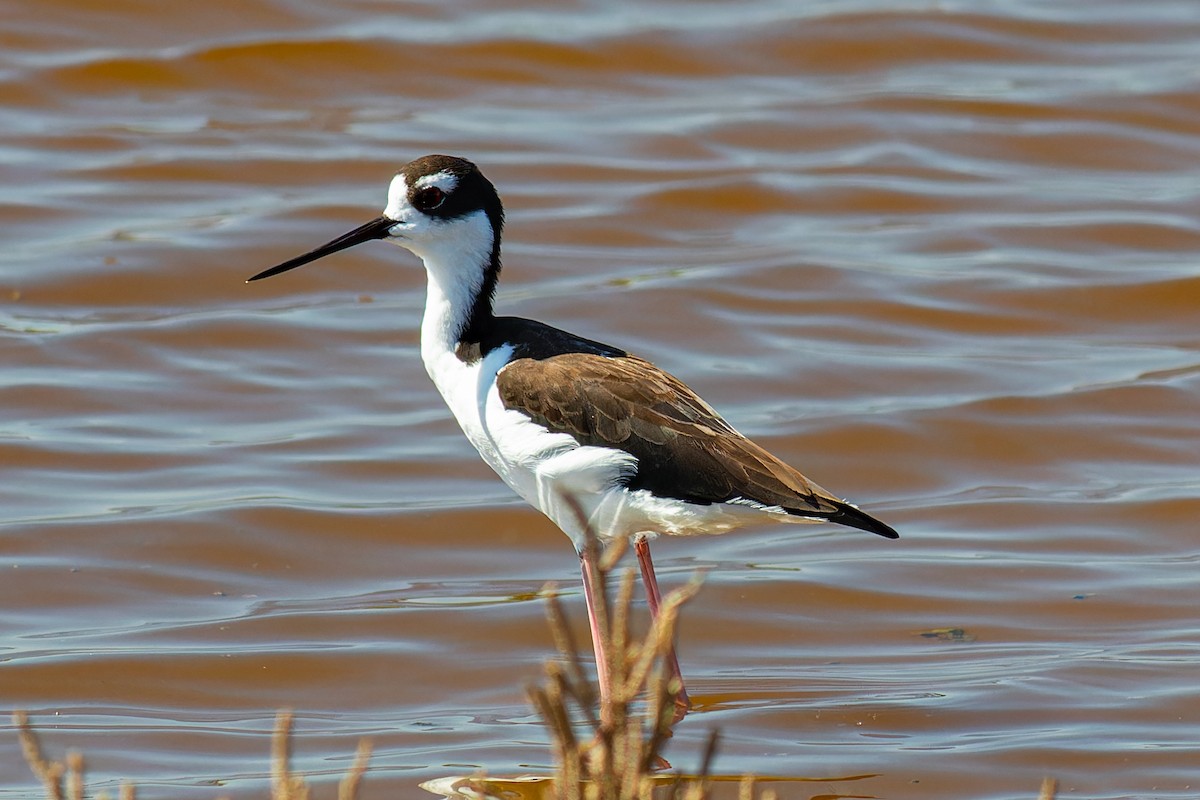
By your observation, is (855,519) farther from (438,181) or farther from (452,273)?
(438,181)

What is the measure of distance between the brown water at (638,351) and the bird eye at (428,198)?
1.50 m

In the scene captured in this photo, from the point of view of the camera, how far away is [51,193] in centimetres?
1025

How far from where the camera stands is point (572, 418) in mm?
5570

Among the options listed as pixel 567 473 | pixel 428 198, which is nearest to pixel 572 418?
pixel 567 473

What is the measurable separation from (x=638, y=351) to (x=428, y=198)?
9.93 feet

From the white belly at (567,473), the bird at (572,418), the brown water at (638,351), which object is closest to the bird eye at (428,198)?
the bird at (572,418)

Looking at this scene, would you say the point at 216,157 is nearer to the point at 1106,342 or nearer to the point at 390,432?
the point at 390,432

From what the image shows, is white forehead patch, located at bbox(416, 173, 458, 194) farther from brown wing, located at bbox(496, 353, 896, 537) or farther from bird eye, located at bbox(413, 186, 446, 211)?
brown wing, located at bbox(496, 353, 896, 537)

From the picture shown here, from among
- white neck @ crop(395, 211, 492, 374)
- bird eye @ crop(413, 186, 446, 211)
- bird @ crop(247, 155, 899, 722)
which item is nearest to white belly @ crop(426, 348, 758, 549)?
bird @ crop(247, 155, 899, 722)

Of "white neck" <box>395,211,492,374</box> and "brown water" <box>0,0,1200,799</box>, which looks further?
"white neck" <box>395,211,492,374</box>

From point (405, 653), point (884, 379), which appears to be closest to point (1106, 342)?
point (884, 379)

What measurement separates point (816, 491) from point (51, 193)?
6.27 m

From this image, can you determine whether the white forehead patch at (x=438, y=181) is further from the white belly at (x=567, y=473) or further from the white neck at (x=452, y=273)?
the white belly at (x=567, y=473)

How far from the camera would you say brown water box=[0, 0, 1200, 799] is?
5750mm
